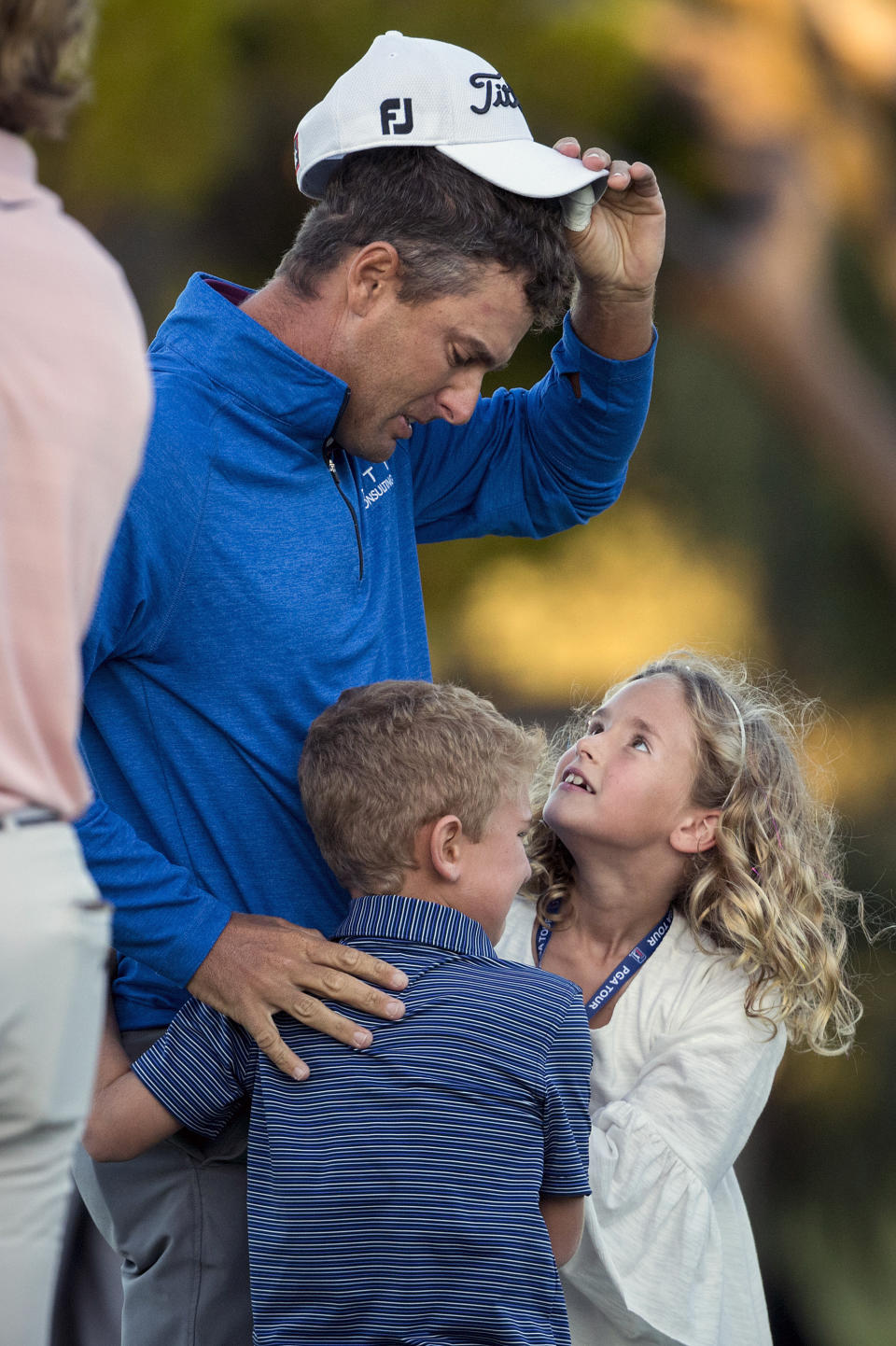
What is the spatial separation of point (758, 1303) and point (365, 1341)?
626mm

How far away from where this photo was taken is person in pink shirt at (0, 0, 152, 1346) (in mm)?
837

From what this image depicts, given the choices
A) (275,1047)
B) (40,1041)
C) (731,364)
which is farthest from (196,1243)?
(731,364)

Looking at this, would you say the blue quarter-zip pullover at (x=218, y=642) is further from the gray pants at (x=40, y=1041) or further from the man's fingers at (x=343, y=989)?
the gray pants at (x=40, y=1041)

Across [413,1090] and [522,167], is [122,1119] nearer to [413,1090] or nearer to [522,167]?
[413,1090]

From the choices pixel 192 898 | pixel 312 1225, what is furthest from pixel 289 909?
pixel 312 1225

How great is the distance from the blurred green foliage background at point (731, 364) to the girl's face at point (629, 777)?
222 centimetres

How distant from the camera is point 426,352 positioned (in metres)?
1.47

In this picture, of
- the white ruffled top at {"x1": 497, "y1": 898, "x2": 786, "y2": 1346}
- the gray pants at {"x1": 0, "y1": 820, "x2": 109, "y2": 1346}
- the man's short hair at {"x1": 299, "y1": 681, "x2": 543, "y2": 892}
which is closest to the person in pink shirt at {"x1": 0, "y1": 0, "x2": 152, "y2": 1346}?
the gray pants at {"x1": 0, "y1": 820, "x2": 109, "y2": 1346}

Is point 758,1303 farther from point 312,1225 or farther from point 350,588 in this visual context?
point 350,588

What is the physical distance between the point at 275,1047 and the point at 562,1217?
32 cm

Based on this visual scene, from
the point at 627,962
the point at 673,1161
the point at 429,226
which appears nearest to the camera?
the point at 429,226

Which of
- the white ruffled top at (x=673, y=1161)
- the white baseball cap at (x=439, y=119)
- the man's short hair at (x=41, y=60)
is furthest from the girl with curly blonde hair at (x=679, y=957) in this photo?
the man's short hair at (x=41, y=60)

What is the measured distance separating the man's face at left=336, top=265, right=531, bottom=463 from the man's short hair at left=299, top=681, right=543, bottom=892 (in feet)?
1.02

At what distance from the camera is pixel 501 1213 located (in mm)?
1235
